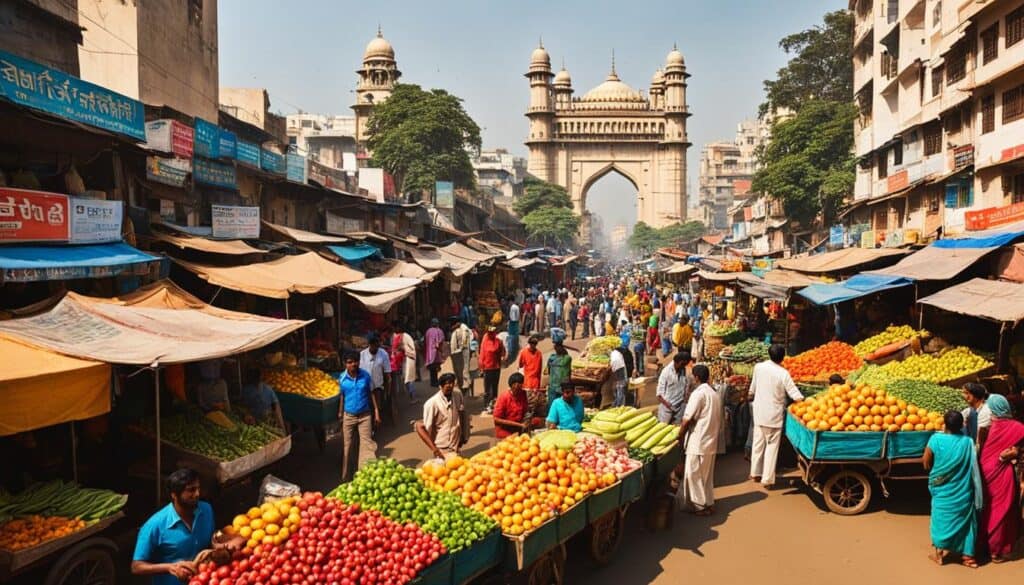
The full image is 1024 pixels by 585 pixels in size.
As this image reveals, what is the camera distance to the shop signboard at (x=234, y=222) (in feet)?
37.1

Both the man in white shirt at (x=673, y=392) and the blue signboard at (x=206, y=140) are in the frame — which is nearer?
the man in white shirt at (x=673, y=392)

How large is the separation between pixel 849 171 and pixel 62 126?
29602 mm

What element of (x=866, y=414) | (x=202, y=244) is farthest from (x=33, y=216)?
(x=866, y=414)

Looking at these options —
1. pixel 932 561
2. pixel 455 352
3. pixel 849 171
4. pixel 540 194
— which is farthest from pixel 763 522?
pixel 540 194

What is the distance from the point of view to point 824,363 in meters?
9.78

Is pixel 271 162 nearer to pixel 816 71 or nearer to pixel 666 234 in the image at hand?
pixel 816 71

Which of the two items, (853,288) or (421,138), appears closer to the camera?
(853,288)

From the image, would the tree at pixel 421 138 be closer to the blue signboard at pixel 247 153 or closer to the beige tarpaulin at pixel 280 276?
the blue signboard at pixel 247 153

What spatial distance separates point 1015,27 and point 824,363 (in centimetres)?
1001

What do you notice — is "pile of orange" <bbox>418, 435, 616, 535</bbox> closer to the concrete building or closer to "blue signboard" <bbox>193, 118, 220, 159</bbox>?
"blue signboard" <bbox>193, 118, 220, 159</bbox>

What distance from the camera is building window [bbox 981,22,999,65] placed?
15336 millimetres

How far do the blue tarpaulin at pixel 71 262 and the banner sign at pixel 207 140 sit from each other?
12.7ft

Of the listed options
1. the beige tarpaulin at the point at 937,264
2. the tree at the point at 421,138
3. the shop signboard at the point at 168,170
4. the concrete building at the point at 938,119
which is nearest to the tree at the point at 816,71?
the concrete building at the point at 938,119

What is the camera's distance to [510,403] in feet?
22.6
